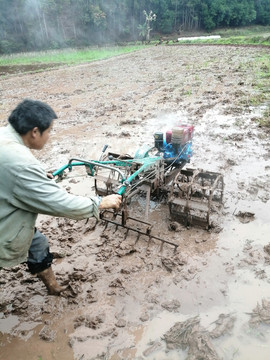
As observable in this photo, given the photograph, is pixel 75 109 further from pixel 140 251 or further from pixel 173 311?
pixel 173 311

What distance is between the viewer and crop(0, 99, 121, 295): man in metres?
2.01

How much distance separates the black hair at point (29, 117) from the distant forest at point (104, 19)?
41788mm

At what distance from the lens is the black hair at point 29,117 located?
6.85 feet

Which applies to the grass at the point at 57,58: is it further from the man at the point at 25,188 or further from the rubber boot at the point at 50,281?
the man at the point at 25,188

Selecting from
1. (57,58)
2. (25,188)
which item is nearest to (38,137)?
(25,188)

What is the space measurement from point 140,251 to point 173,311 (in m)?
1.04

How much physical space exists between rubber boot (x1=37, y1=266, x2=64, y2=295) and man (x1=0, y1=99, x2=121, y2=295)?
0.59 metres

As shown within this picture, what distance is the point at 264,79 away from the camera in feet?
43.4

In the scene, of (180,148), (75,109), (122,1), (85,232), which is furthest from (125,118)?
(122,1)

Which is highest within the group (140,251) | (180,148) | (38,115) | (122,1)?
(122,1)

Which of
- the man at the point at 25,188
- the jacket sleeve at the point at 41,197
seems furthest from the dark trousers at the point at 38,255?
the jacket sleeve at the point at 41,197

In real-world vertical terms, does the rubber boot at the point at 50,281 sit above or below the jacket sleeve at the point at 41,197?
below

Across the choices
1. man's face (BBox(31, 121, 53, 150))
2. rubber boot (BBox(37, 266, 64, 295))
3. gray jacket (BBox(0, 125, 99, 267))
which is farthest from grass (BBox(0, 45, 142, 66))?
gray jacket (BBox(0, 125, 99, 267))

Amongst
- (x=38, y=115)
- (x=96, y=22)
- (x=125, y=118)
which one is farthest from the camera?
(x=96, y=22)
